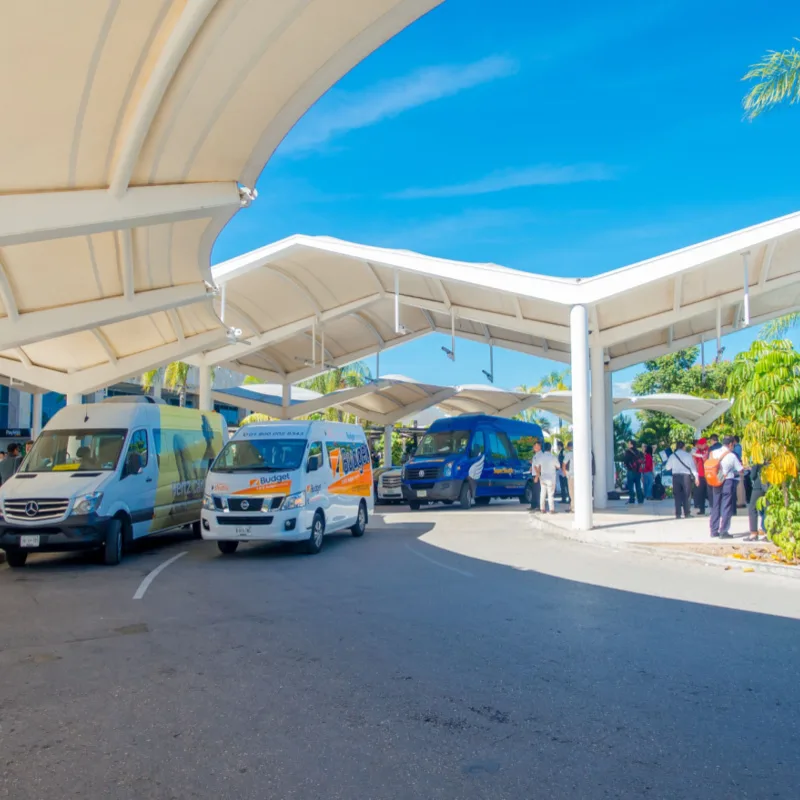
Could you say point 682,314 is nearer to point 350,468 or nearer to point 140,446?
point 350,468

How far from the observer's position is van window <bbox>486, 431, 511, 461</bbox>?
22709mm

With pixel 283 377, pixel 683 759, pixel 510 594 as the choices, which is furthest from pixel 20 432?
pixel 683 759

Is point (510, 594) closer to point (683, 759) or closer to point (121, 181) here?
point (683, 759)

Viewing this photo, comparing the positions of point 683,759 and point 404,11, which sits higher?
point 404,11

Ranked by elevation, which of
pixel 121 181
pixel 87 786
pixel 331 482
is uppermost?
pixel 121 181

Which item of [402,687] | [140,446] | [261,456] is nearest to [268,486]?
[261,456]

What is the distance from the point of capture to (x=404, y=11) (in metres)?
6.92

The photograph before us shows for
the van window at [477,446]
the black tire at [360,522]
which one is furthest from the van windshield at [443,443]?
the black tire at [360,522]

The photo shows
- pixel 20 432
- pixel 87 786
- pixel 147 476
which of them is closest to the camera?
pixel 87 786

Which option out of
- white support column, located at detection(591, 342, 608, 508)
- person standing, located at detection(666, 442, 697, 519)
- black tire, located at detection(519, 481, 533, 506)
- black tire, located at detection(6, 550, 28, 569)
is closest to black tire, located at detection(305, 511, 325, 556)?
black tire, located at detection(6, 550, 28, 569)

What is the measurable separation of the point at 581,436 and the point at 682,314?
233 inches

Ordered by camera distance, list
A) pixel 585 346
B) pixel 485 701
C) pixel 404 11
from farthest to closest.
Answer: pixel 585 346 → pixel 404 11 → pixel 485 701

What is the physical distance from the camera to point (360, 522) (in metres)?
15.3

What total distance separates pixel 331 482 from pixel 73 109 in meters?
7.40
